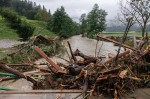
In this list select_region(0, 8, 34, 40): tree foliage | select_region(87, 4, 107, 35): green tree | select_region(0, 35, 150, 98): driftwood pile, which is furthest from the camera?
select_region(87, 4, 107, 35): green tree

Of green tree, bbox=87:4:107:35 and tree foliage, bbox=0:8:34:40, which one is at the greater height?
green tree, bbox=87:4:107:35

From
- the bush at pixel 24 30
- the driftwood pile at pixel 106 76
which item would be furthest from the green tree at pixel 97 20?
the driftwood pile at pixel 106 76

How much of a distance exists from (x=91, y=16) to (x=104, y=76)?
1704 inches

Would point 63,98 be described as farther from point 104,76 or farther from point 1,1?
point 1,1

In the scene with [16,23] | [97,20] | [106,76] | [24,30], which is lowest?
[106,76]

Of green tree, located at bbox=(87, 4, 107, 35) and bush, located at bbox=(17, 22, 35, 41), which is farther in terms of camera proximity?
green tree, located at bbox=(87, 4, 107, 35)

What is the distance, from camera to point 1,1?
54656 millimetres

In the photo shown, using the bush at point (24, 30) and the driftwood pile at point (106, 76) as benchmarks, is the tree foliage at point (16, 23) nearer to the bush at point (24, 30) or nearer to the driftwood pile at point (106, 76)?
the bush at point (24, 30)

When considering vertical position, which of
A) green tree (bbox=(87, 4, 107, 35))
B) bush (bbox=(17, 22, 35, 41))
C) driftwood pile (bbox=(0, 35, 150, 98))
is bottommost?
driftwood pile (bbox=(0, 35, 150, 98))

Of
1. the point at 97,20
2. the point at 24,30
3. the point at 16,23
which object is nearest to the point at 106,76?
the point at 16,23

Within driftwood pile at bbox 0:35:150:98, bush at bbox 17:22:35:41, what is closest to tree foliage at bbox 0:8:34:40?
bush at bbox 17:22:35:41

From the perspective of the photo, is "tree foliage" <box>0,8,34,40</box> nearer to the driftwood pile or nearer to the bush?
the bush

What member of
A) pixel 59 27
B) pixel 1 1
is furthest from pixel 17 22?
pixel 1 1

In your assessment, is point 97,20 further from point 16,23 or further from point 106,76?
point 106,76
